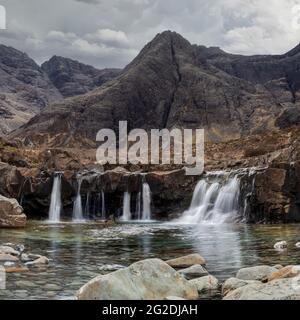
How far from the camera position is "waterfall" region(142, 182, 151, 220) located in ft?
193

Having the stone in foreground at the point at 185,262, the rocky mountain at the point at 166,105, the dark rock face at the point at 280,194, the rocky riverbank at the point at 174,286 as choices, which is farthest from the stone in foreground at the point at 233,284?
the rocky mountain at the point at 166,105

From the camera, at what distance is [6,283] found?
58.7 feet

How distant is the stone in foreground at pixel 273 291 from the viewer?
1218cm

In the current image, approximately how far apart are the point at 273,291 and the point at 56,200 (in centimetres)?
5066

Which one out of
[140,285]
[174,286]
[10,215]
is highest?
[140,285]

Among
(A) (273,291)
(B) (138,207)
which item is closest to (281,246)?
(A) (273,291)

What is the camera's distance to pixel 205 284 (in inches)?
677

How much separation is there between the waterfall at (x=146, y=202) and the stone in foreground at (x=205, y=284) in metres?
41.0

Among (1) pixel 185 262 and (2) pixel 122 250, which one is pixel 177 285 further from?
(2) pixel 122 250

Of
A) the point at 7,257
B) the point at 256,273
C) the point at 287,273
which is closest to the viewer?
the point at 287,273

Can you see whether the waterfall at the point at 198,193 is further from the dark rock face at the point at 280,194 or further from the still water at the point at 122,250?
the still water at the point at 122,250

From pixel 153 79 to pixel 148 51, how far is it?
68.8 feet
